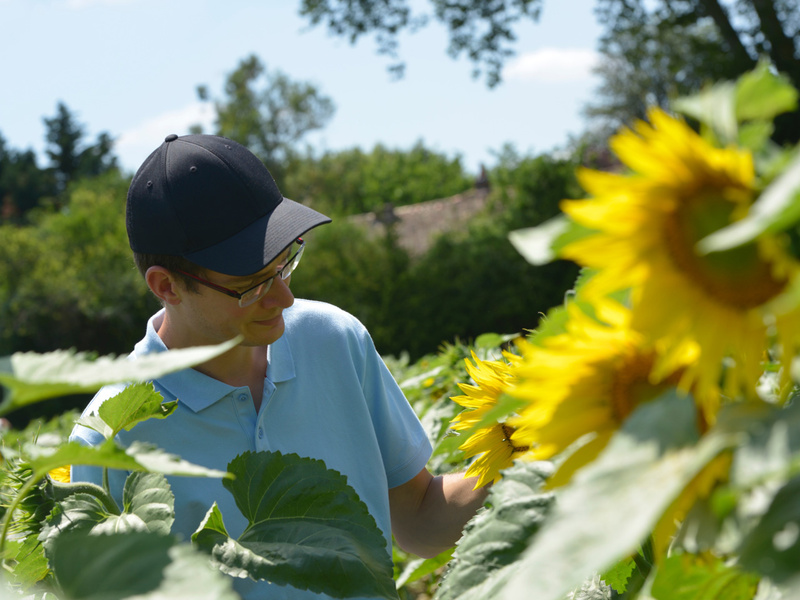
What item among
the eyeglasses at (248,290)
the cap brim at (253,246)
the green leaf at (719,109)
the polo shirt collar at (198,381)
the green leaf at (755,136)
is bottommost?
the polo shirt collar at (198,381)

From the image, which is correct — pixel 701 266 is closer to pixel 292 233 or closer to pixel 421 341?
pixel 292 233

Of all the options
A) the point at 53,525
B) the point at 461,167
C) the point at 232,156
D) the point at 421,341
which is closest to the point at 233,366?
the point at 232,156

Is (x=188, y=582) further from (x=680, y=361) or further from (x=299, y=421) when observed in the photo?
(x=299, y=421)

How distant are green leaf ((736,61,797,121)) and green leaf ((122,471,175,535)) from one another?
27.7 inches

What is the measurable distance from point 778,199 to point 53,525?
2.68 ft

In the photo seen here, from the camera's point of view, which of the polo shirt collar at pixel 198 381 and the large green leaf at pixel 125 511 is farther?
the polo shirt collar at pixel 198 381

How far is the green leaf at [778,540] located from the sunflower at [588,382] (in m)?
0.13

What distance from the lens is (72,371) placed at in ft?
1.65

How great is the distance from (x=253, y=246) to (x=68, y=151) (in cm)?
4617

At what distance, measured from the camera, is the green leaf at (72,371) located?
18.5 inches

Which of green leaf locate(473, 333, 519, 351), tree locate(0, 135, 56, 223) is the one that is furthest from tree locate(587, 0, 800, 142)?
tree locate(0, 135, 56, 223)

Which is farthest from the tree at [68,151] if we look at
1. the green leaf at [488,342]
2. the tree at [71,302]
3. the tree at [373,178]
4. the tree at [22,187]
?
the green leaf at [488,342]

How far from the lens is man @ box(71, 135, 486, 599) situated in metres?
1.54

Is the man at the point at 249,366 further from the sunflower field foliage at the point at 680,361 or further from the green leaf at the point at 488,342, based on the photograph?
the sunflower field foliage at the point at 680,361
